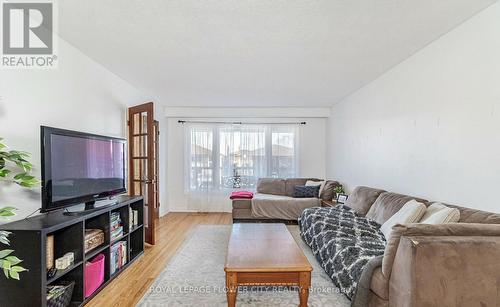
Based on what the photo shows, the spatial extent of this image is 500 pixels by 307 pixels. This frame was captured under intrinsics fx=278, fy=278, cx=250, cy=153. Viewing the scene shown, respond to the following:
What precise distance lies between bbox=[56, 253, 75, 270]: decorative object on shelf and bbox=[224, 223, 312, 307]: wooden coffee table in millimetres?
1242

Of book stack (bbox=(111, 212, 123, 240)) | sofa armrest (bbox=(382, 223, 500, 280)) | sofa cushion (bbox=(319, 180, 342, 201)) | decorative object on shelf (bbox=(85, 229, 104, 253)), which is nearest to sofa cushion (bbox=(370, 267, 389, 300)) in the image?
sofa armrest (bbox=(382, 223, 500, 280))

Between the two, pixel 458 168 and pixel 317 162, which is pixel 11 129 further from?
pixel 317 162

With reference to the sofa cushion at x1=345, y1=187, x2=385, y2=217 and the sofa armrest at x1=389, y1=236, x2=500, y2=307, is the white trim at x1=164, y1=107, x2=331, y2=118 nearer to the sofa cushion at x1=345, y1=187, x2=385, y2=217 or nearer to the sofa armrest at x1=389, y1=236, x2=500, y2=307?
the sofa cushion at x1=345, y1=187, x2=385, y2=217

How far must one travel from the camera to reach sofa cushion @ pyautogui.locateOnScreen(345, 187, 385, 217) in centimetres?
361

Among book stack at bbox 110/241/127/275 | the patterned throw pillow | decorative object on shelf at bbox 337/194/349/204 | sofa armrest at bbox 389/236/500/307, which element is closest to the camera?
sofa armrest at bbox 389/236/500/307

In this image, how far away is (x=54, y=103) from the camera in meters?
2.61

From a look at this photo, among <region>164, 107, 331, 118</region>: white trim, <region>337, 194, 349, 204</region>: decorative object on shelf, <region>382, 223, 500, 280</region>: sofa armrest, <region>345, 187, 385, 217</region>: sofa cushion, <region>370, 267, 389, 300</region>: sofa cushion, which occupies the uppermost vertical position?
<region>164, 107, 331, 118</region>: white trim

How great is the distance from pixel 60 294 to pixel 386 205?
10.4ft

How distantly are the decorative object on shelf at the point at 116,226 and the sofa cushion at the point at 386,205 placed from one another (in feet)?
9.48

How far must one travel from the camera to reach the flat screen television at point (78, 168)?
7.16 ft

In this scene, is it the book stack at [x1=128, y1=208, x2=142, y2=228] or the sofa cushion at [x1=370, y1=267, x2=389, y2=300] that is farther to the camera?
the book stack at [x1=128, y1=208, x2=142, y2=228]

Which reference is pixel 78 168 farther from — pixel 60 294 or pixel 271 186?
pixel 271 186

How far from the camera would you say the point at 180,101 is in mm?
5551

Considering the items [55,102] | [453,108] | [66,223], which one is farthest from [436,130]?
[55,102]
